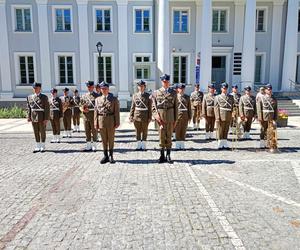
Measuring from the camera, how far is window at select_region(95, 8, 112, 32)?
69.4 feet

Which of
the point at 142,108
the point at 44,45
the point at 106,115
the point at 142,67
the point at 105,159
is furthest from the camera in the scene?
the point at 142,67

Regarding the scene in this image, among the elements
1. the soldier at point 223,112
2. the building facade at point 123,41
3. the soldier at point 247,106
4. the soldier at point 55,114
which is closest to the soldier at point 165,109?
the soldier at point 223,112

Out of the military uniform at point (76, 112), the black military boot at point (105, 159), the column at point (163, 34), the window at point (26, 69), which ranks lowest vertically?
the black military boot at point (105, 159)

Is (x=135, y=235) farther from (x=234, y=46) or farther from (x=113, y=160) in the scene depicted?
(x=234, y=46)

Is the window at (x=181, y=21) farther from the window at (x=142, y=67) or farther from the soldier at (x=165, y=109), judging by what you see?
the soldier at (x=165, y=109)

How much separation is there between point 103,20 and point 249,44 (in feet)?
33.6

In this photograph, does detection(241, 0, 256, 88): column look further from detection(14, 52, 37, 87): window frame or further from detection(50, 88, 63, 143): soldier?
detection(14, 52, 37, 87): window frame

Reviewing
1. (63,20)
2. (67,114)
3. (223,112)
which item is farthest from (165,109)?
(63,20)

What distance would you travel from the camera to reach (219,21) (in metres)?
21.6

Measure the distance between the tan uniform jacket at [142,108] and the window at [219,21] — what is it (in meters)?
15.2

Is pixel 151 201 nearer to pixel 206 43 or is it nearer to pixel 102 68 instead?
pixel 206 43

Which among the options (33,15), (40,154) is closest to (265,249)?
(40,154)

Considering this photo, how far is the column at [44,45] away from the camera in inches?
813

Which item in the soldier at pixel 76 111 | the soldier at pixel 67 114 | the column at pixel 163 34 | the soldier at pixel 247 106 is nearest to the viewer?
the soldier at pixel 247 106
